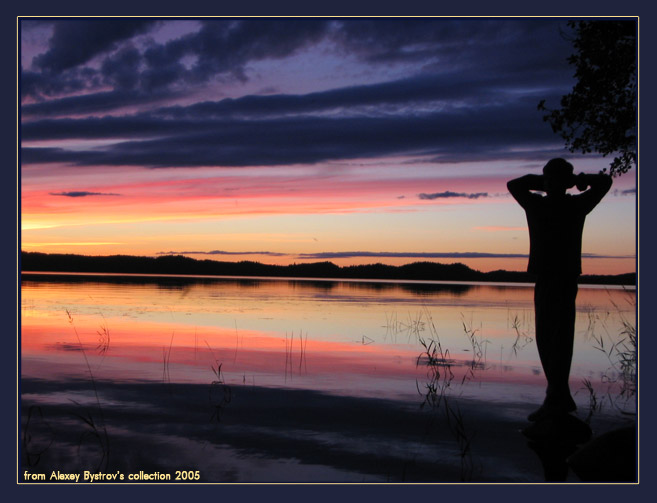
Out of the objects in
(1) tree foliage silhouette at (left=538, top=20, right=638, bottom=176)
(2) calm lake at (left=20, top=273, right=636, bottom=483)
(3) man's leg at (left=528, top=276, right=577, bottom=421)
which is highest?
(1) tree foliage silhouette at (left=538, top=20, right=638, bottom=176)

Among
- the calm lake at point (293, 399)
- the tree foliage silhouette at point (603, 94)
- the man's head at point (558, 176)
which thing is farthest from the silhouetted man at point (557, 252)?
the tree foliage silhouette at point (603, 94)

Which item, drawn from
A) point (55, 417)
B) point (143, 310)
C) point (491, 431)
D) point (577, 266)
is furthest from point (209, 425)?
point (143, 310)

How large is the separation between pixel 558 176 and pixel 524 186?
437mm

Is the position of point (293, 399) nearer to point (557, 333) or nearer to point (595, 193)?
point (557, 333)

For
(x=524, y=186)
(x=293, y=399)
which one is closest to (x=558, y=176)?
(x=524, y=186)

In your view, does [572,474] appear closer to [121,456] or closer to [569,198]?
[569,198]

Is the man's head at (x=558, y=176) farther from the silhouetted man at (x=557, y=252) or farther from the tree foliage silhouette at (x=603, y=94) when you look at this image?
the tree foliage silhouette at (x=603, y=94)

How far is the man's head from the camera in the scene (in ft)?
27.3

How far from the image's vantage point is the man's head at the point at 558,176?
27.3 feet

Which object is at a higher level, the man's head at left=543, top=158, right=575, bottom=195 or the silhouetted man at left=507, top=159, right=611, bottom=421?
the man's head at left=543, top=158, right=575, bottom=195

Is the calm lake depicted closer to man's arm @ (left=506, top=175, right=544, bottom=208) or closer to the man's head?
man's arm @ (left=506, top=175, right=544, bottom=208)

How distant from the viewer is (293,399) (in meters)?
10.4

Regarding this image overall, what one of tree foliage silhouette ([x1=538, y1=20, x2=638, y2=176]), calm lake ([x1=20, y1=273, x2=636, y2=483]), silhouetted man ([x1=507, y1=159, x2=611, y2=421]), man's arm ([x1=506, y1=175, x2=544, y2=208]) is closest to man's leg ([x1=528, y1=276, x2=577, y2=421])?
silhouetted man ([x1=507, y1=159, x2=611, y2=421])

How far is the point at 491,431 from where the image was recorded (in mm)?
8562
